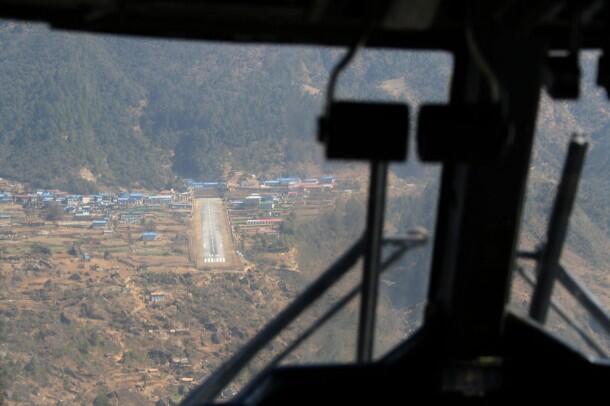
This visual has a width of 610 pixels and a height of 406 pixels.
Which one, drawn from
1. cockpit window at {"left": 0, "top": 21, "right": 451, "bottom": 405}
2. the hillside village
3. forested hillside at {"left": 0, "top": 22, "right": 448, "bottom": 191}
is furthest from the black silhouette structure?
forested hillside at {"left": 0, "top": 22, "right": 448, "bottom": 191}

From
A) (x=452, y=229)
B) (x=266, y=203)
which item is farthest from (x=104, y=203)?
(x=452, y=229)

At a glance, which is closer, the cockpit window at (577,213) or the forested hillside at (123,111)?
the cockpit window at (577,213)

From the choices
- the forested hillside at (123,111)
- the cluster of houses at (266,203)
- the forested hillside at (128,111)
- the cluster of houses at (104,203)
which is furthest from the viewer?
the cluster of houses at (104,203)

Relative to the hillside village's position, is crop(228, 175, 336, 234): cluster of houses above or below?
above

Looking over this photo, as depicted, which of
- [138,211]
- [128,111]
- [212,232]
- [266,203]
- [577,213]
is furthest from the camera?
[128,111]

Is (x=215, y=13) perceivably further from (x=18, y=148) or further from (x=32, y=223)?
(x=18, y=148)

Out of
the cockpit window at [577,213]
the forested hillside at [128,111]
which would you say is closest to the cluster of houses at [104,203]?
the forested hillside at [128,111]

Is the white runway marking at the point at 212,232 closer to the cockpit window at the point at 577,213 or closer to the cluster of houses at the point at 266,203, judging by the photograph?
the cluster of houses at the point at 266,203

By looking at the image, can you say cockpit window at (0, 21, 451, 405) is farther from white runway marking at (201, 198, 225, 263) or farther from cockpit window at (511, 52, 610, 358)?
cockpit window at (511, 52, 610, 358)

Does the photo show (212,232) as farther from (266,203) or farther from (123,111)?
(123,111)
